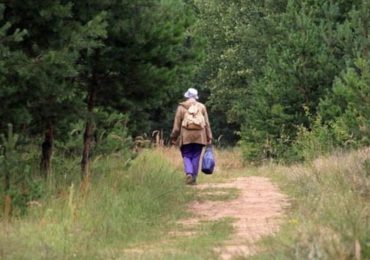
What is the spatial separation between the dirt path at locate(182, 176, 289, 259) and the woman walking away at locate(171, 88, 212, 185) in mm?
430

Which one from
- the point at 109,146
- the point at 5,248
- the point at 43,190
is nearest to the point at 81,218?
the point at 43,190

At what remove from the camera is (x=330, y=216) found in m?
6.73

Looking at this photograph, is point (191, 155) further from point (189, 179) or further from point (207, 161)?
point (189, 179)

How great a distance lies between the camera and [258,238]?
7723 millimetres

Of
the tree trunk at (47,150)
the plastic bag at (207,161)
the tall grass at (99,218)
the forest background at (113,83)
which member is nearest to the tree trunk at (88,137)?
the forest background at (113,83)

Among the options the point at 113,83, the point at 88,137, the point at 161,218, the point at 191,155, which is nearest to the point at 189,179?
the point at 191,155

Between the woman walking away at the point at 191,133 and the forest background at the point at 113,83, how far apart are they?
0.48 m

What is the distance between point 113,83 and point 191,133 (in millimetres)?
2186

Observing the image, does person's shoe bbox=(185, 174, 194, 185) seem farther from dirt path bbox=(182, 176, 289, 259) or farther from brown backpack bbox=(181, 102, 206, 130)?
brown backpack bbox=(181, 102, 206, 130)

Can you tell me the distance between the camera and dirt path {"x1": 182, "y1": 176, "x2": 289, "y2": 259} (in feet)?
25.1

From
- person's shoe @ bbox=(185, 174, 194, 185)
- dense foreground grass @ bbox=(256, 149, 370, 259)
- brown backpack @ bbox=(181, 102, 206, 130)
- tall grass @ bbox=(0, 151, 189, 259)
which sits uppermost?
brown backpack @ bbox=(181, 102, 206, 130)

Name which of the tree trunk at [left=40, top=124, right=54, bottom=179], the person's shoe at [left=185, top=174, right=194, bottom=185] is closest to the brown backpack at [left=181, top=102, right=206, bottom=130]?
the person's shoe at [left=185, top=174, right=194, bottom=185]

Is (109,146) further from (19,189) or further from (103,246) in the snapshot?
(103,246)

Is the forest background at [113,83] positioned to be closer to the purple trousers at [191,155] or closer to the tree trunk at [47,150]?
the tree trunk at [47,150]
